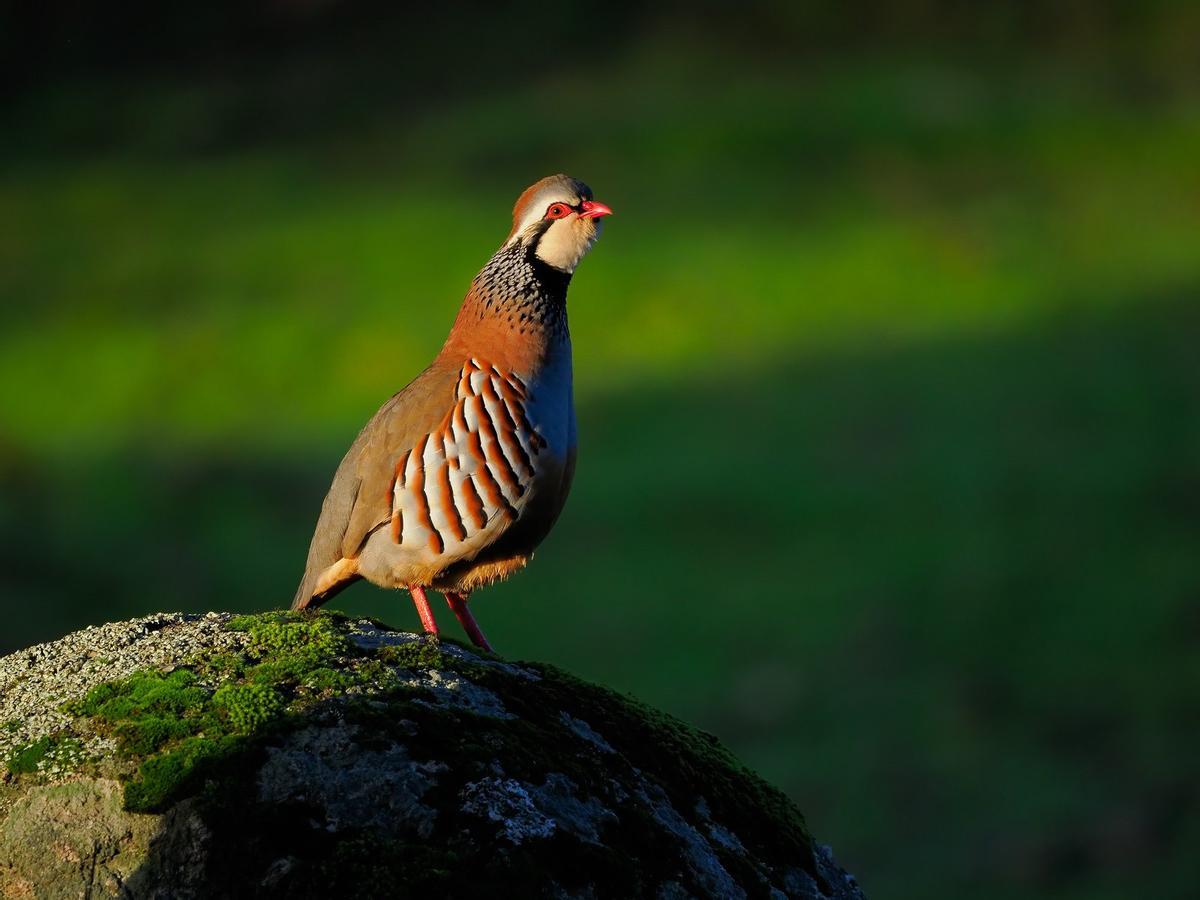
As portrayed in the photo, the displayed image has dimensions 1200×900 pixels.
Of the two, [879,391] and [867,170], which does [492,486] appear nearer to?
[879,391]

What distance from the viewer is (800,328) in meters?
16.4

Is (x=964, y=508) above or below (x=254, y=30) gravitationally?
below

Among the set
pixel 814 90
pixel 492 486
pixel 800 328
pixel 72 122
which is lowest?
pixel 492 486

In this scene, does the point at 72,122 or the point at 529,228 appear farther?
the point at 72,122

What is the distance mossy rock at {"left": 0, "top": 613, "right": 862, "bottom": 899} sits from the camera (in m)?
3.11

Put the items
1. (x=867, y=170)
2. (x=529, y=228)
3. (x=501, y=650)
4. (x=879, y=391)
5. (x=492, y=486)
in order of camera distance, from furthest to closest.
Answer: (x=867, y=170) → (x=879, y=391) → (x=501, y=650) → (x=529, y=228) → (x=492, y=486)

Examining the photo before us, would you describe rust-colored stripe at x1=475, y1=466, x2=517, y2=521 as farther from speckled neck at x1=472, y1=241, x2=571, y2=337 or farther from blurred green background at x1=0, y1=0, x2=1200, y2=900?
blurred green background at x1=0, y1=0, x2=1200, y2=900

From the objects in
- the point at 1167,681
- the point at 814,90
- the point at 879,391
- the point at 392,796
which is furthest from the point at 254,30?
the point at 392,796

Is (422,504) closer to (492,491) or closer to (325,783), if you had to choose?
(492,491)

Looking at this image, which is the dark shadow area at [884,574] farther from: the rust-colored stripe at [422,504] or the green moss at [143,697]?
the green moss at [143,697]

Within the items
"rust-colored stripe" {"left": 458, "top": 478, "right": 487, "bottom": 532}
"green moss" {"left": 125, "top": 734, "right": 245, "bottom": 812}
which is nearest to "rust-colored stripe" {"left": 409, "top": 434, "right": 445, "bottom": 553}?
"rust-colored stripe" {"left": 458, "top": 478, "right": 487, "bottom": 532}

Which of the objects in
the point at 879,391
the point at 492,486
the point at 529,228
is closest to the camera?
the point at 492,486

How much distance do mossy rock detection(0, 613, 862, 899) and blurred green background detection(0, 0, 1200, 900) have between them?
23.1 feet

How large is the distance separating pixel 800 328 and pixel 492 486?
11.5 m
